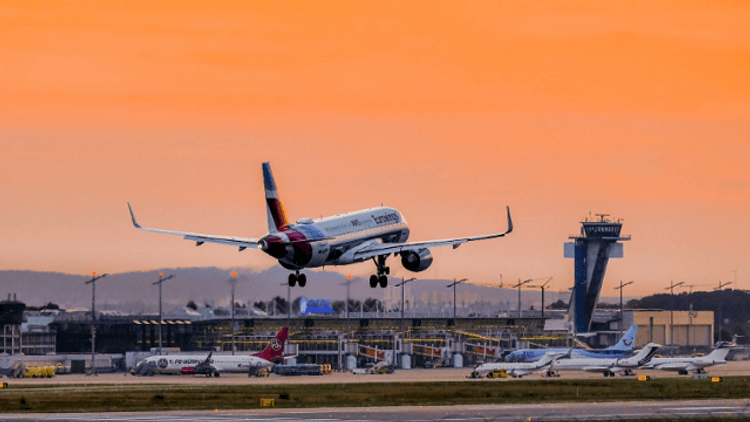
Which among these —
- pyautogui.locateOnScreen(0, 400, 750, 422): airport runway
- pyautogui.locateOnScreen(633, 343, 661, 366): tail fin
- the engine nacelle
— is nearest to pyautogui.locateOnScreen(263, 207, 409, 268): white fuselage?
the engine nacelle

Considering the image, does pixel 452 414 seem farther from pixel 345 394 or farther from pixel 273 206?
pixel 345 394

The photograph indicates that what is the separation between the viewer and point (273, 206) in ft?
324

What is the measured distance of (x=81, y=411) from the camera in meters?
110

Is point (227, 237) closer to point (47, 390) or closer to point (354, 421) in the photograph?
point (354, 421)

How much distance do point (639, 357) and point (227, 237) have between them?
4632 inches

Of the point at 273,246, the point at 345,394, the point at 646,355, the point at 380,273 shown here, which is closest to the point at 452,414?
the point at 380,273

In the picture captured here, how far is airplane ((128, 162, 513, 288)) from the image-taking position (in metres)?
95.0

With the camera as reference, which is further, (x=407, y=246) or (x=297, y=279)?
(x=407, y=246)

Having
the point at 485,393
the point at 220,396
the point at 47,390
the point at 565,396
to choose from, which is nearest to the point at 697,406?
the point at 565,396

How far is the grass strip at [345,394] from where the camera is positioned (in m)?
119

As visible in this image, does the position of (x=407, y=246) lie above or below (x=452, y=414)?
above

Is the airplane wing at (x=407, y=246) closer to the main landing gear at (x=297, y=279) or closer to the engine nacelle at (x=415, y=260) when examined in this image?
the engine nacelle at (x=415, y=260)

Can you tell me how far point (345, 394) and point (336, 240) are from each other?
44.1 meters

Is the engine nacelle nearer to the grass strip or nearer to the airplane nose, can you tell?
the grass strip
